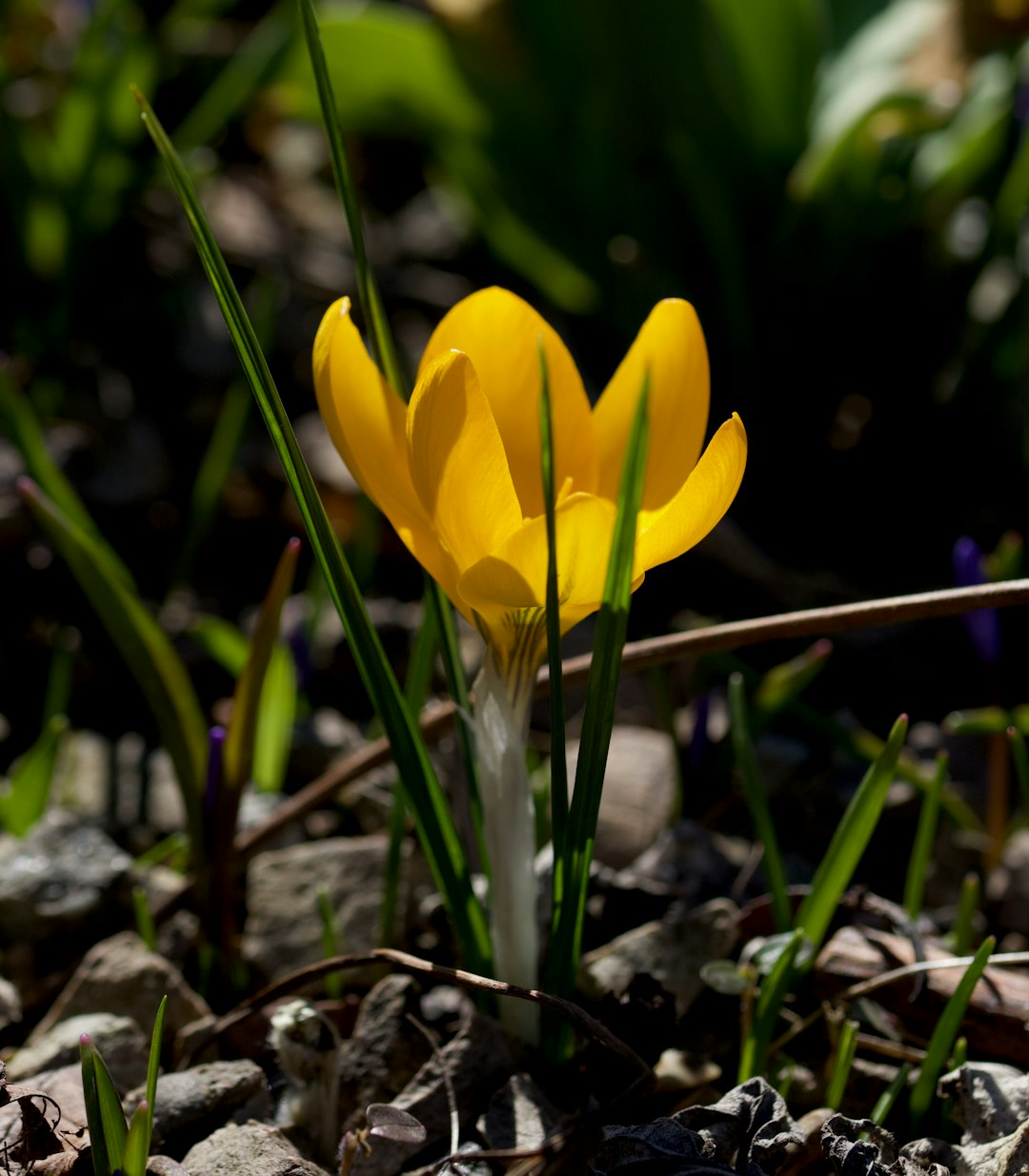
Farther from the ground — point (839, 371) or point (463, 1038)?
point (839, 371)

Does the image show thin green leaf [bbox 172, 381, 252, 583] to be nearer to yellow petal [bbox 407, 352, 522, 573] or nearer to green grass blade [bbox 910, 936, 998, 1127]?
yellow petal [bbox 407, 352, 522, 573]

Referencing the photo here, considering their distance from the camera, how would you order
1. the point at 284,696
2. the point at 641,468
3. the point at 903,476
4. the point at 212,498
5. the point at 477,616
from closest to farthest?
the point at 641,468 < the point at 477,616 < the point at 284,696 < the point at 212,498 < the point at 903,476

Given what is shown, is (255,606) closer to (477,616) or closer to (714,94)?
(477,616)

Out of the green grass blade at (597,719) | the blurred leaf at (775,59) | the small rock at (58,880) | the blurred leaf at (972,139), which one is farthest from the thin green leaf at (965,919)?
the blurred leaf at (775,59)

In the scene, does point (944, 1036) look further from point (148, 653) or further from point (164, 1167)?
point (148, 653)

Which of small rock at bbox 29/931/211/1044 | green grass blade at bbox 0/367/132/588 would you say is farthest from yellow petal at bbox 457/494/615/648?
green grass blade at bbox 0/367/132/588

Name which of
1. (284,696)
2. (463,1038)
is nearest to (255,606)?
(284,696)
